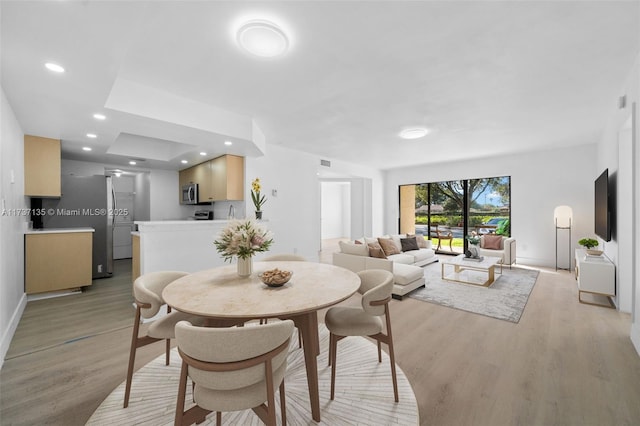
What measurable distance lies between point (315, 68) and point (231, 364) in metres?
2.49

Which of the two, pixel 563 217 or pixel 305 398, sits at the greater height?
pixel 563 217

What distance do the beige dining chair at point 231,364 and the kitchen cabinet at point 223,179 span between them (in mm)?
3850

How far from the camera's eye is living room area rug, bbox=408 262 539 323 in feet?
11.0

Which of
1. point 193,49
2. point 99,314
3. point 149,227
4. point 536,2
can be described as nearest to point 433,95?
point 536,2

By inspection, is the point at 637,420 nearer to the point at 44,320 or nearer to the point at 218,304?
the point at 218,304

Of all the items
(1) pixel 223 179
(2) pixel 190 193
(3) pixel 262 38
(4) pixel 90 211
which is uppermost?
(3) pixel 262 38

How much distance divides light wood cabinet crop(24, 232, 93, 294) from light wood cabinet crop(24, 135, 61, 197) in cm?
64

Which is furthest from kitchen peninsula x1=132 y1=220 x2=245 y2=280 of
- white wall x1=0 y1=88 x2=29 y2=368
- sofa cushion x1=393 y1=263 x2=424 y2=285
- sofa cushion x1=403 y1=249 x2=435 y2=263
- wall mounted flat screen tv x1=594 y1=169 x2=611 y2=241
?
wall mounted flat screen tv x1=594 y1=169 x2=611 y2=241

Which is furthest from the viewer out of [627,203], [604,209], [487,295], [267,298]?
[487,295]

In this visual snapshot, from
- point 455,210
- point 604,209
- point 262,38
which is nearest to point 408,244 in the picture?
point 455,210

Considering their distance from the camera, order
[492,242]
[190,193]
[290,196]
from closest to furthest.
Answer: [290,196]
[190,193]
[492,242]

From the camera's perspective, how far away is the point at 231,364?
3.69 feet

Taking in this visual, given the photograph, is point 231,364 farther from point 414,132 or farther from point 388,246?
point 388,246

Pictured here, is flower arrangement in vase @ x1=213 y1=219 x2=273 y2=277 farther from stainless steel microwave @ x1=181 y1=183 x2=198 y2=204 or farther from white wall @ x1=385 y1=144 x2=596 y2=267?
white wall @ x1=385 y1=144 x2=596 y2=267
